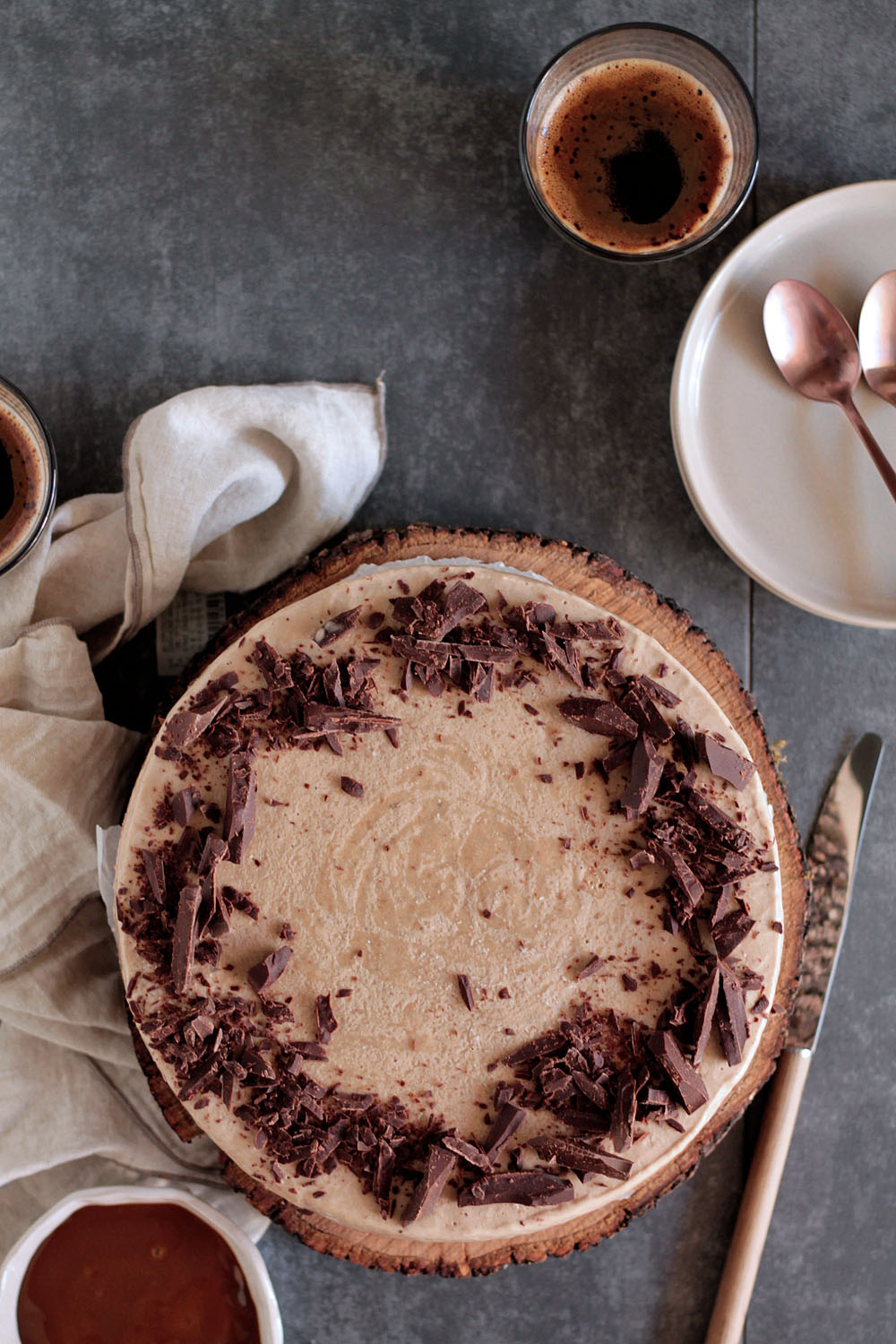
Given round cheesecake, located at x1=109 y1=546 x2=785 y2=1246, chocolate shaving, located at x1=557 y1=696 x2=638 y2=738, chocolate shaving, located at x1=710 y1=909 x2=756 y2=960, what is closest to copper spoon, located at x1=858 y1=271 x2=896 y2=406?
round cheesecake, located at x1=109 y1=546 x2=785 y2=1246

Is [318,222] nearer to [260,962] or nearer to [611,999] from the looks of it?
[260,962]

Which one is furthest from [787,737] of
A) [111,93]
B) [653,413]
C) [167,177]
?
[111,93]

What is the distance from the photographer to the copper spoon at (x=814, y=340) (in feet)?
6.24

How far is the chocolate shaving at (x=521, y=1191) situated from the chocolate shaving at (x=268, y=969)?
43cm

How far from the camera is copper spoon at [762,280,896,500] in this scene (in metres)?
1.90

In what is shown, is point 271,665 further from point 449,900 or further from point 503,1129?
point 503,1129

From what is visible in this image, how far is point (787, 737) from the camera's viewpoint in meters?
2.10

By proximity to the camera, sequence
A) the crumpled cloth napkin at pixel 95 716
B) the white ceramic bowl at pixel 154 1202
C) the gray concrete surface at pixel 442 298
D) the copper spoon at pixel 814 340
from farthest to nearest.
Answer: the gray concrete surface at pixel 442 298, the copper spoon at pixel 814 340, the crumpled cloth napkin at pixel 95 716, the white ceramic bowl at pixel 154 1202

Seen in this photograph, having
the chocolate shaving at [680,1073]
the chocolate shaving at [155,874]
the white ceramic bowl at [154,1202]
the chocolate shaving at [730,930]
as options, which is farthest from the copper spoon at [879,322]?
the white ceramic bowl at [154,1202]

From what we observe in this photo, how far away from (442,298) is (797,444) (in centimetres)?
76

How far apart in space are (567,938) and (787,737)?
0.77 m

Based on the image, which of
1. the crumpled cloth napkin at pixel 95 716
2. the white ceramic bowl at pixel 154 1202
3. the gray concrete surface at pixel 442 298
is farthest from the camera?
the gray concrete surface at pixel 442 298

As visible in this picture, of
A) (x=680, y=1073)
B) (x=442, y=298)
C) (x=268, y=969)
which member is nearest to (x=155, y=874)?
(x=268, y=969)

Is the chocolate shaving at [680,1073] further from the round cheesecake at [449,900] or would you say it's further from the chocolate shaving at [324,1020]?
the chocolate shaving at [324,1020]
